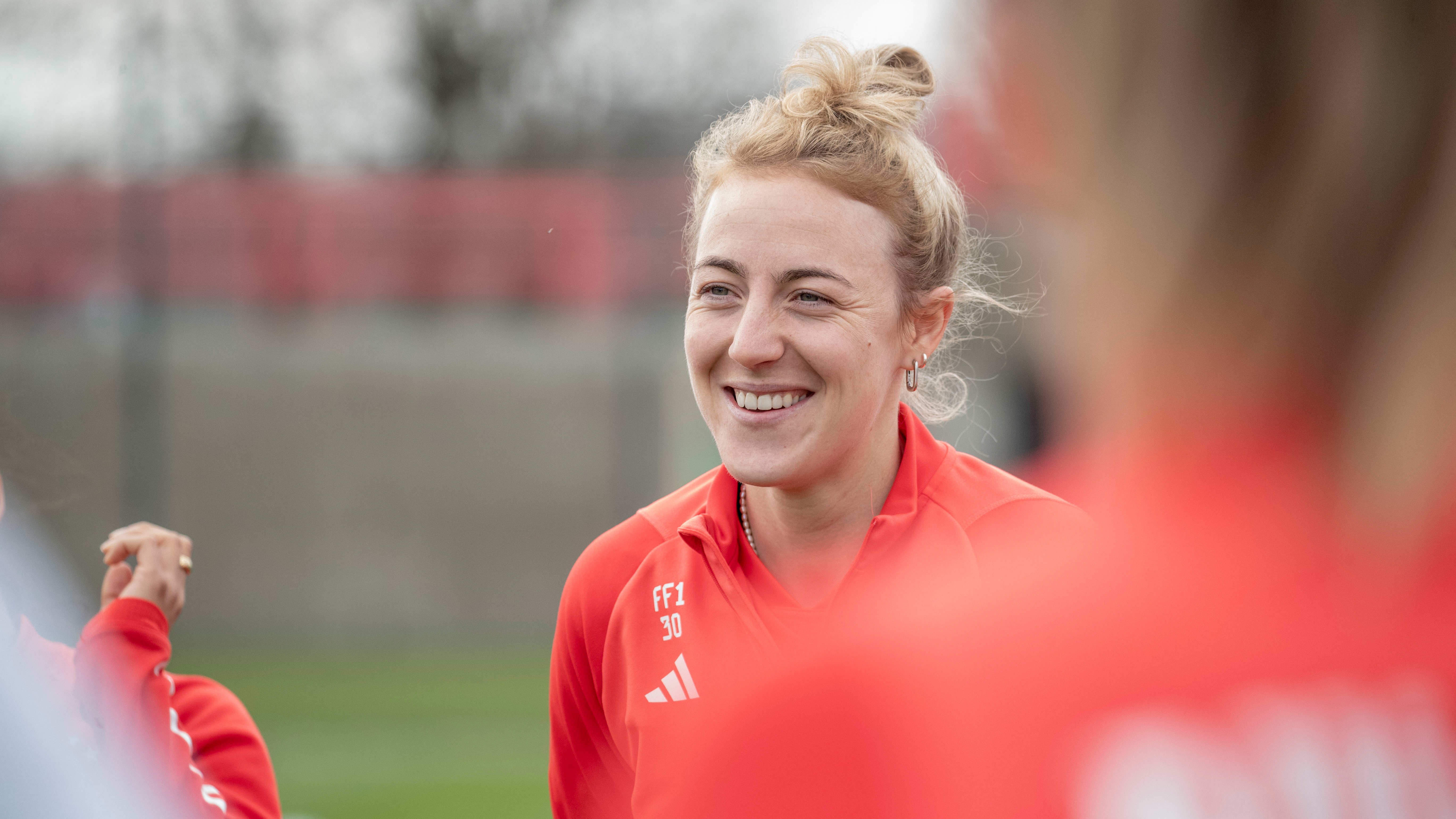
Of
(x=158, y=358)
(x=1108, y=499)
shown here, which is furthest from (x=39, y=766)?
(x=158, y=358)

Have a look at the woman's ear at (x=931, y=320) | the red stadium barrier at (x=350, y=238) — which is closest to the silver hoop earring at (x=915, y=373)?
the woman's ear at (x=931, y=320)

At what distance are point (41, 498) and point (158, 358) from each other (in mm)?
10405

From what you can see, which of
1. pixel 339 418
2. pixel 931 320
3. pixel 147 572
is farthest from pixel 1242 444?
pixel 339 418

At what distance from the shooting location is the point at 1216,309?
1.81ft

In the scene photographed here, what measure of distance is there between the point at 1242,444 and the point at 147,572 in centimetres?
203

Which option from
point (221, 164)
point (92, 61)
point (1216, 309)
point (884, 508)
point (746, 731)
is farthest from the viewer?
point (221, 164)

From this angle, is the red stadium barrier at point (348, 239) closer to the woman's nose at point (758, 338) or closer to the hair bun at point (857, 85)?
the hair bun at point (857, 85)

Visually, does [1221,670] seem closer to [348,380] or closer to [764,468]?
[764,468]

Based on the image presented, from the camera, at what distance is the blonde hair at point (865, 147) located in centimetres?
216

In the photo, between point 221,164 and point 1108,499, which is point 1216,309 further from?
point 221,164

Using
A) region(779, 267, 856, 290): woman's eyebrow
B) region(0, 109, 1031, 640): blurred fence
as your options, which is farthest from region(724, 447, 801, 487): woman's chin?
region(0, 109, 1031, 640): blurred fence

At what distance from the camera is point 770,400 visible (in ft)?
7.16

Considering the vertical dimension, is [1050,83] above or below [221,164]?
below

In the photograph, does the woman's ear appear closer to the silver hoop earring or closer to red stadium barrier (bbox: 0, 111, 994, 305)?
the silver hoop earring
